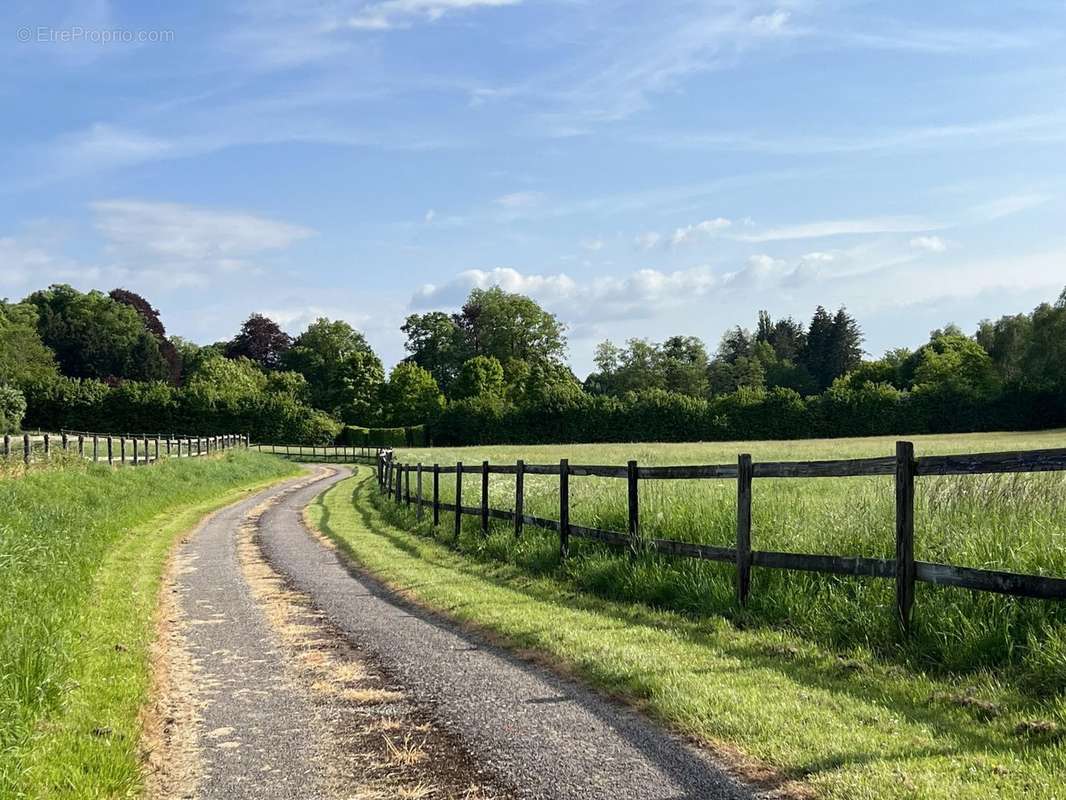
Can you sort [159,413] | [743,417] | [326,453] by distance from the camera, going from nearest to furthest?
[326,453] < [743,417] < [159,413]

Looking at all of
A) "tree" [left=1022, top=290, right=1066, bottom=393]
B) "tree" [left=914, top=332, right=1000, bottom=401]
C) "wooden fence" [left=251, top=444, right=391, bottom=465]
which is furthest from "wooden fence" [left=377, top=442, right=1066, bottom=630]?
A: "tree" [left=1022, top=290, right=1066, bottom=393]

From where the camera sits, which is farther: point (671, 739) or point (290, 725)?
point (290, 725)

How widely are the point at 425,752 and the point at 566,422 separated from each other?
7657 centimetres

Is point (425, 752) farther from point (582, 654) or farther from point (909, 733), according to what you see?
point (909, 733)

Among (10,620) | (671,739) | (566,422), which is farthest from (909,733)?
(566,422)

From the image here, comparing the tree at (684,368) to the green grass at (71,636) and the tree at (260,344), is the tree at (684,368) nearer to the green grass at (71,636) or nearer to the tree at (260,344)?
the tree at (260,344)

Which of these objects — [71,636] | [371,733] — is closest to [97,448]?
[71,636]

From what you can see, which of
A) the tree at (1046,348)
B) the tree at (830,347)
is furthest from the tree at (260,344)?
the tree at (1046,348)

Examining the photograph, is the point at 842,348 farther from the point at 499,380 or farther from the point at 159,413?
the point at 159,413

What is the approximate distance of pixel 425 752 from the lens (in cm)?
577

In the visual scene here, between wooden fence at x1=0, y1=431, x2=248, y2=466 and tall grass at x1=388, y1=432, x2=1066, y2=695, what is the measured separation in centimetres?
1742

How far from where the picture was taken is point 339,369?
4119 inches

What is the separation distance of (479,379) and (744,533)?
93.9 metres

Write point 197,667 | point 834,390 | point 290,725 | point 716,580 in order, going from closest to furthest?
point 290,725 → point 197,667 → point 716,580 → point 834,390
